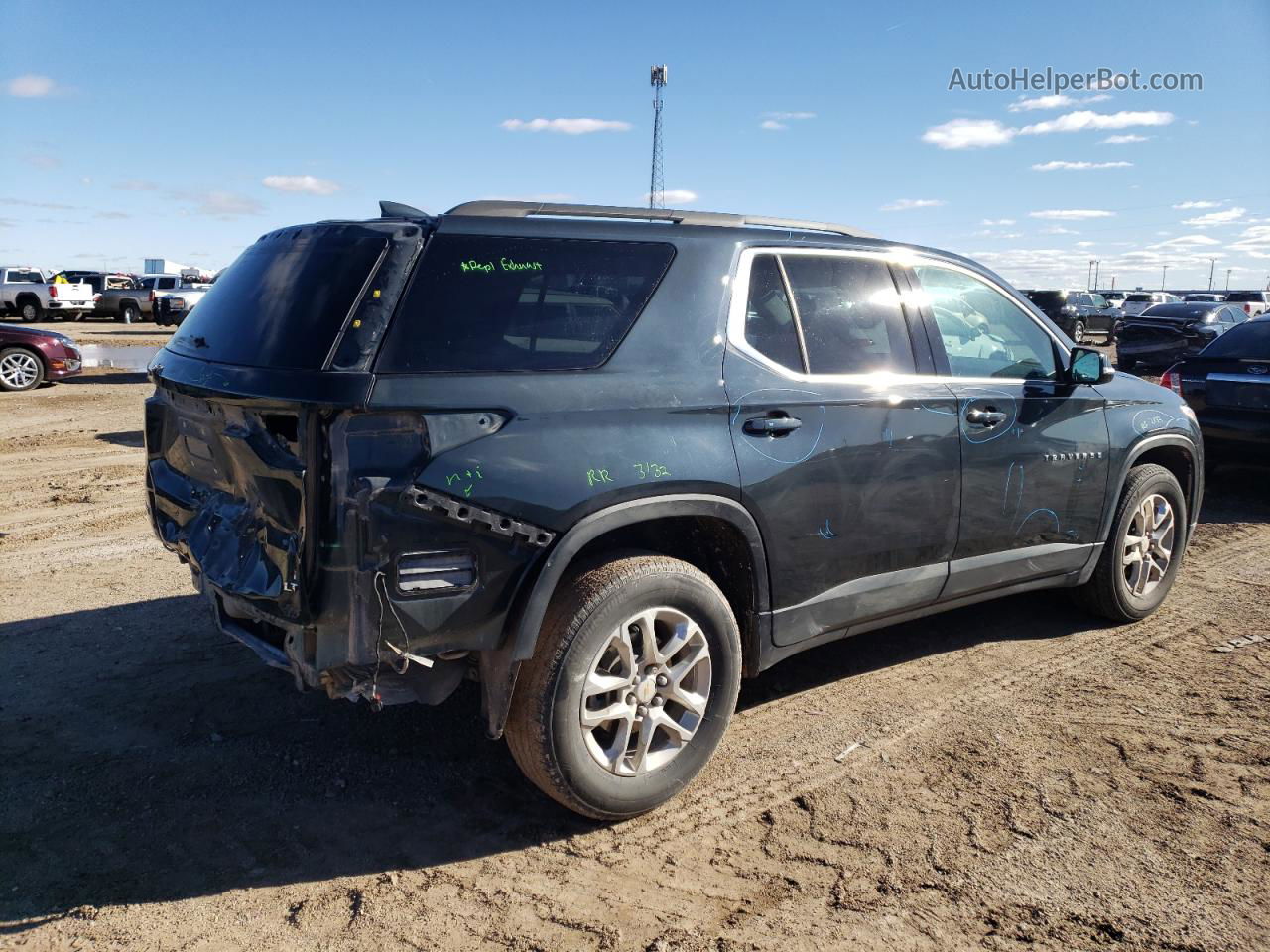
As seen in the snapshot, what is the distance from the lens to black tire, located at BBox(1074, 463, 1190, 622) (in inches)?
203

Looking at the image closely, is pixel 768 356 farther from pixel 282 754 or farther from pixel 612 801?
pixel 282 754

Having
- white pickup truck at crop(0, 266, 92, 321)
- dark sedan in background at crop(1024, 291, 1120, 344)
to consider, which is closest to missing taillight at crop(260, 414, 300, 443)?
dark sedan in background at crop(1024, 291, 1120, 344)

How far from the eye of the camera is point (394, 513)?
2.82 metres

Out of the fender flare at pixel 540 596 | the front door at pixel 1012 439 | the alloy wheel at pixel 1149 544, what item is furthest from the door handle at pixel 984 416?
the fender flare at pixel 540 596

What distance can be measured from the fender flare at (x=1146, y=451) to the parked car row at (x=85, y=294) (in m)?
29.6

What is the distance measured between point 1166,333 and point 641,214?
63.7 ft

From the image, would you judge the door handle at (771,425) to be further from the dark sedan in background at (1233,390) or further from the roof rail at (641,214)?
the dark sedan in background at (1233,390)

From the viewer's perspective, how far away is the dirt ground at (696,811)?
9.31 ft

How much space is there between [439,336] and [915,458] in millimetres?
2057

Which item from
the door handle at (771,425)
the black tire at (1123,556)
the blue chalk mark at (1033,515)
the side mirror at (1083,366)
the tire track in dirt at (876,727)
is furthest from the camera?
the black tire at (1123,556)

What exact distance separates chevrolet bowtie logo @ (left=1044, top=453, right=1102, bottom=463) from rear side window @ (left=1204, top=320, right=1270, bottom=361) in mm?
4499

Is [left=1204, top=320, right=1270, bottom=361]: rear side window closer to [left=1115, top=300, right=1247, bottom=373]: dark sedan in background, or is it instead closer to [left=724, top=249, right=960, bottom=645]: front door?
[left=724, top=249, right=960, bottom=645]: front door

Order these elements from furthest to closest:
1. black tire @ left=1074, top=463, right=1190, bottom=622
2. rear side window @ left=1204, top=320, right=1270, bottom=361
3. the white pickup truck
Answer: the white pickup truck, rear side window @ left=1204, top=320, right=1270, bottom=361, black tire @ left=1074, top=463, right=1190, bottom=622

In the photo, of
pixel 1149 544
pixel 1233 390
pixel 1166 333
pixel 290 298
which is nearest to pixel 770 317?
pixel 290 298
